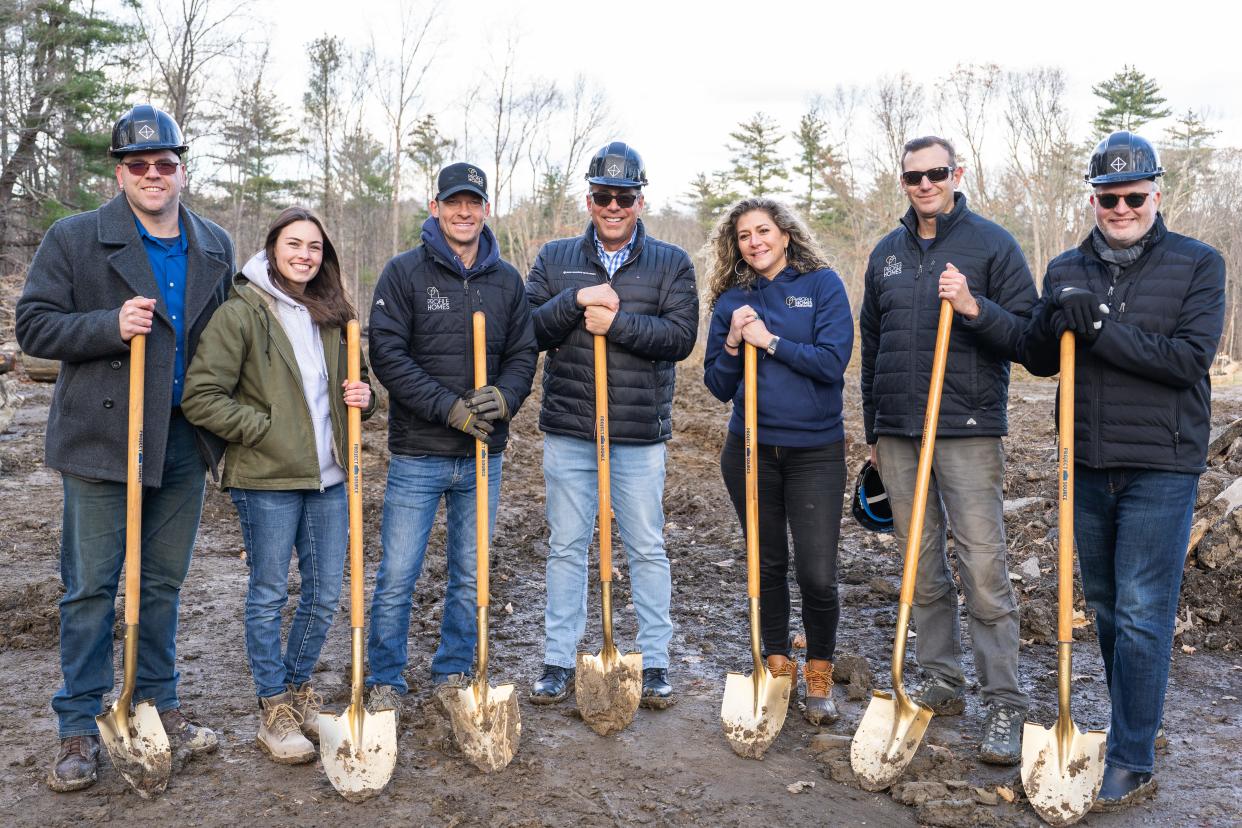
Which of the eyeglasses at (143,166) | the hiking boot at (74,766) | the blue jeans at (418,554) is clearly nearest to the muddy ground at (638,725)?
the hiking boot at (74,766)

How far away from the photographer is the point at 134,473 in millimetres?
3598

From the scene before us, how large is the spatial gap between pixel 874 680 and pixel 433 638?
250 cm

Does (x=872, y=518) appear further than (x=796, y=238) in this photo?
Yes

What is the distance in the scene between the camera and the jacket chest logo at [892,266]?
420 centimetres

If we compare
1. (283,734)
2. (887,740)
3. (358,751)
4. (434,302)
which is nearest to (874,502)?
(887,740)

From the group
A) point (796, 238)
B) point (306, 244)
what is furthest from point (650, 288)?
point (306, 244)

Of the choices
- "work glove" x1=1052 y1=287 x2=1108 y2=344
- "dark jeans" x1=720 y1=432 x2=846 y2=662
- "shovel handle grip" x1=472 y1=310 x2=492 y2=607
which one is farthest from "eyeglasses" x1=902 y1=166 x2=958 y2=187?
"shovel handle grip" x1=472 y1=310 x2=492 y2=607

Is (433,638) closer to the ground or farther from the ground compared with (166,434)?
closer to the ground

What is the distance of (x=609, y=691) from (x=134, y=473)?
2.15m

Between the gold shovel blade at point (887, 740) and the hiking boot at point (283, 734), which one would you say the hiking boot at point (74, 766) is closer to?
the hiking boot at point (283, 734)

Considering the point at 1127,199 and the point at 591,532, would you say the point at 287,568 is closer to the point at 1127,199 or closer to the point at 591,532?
the point at 591,532

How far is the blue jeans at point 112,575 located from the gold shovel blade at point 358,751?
90 cm

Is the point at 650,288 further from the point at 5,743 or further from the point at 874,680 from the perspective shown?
the point at 5,743

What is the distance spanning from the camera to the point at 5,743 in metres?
4.04
